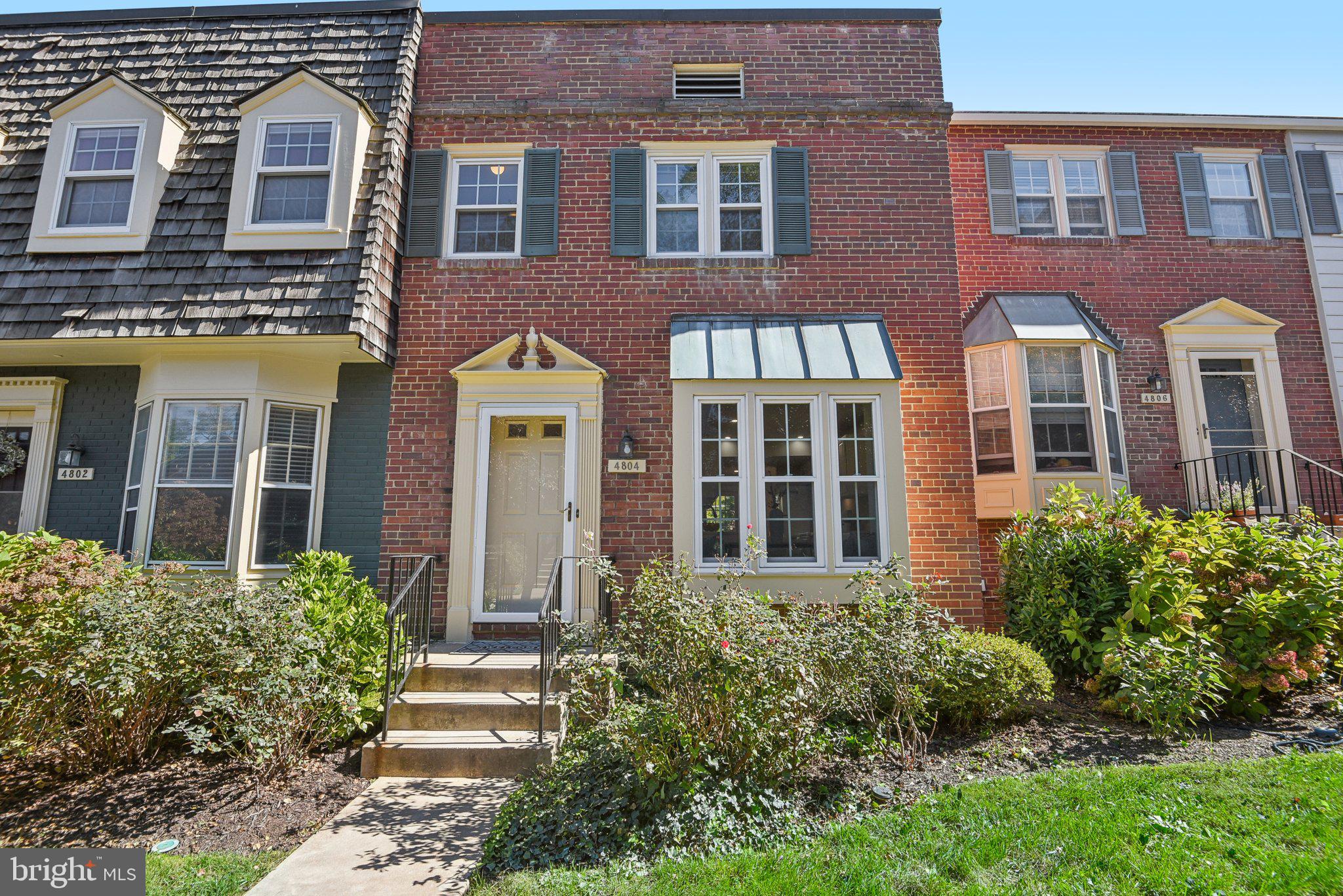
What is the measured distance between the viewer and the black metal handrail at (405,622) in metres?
5.64

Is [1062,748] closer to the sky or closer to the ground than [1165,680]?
closer to the ground

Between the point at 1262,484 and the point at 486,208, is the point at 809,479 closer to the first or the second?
the point at 486,208

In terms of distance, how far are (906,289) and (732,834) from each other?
6.35 metres

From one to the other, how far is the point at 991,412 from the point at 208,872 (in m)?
8.98

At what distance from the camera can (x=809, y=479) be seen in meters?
7.61

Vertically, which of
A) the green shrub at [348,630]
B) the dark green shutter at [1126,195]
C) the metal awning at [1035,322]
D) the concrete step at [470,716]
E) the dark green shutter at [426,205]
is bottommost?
the concrete step at [470,716]

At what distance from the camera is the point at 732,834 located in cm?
398

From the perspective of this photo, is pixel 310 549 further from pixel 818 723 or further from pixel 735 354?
pixel 818 723

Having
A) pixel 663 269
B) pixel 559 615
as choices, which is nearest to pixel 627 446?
pixel 663 269

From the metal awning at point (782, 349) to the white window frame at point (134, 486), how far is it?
5.56m

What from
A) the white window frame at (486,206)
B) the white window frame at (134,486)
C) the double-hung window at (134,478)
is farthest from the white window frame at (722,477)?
the double-hung window at (134,478)

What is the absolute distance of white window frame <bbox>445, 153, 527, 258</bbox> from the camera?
27.8ft

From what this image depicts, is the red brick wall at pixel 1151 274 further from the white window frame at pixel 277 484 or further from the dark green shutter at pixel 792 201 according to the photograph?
the white window frame at pixel 277 484

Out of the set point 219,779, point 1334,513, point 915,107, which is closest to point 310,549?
point 219,779
